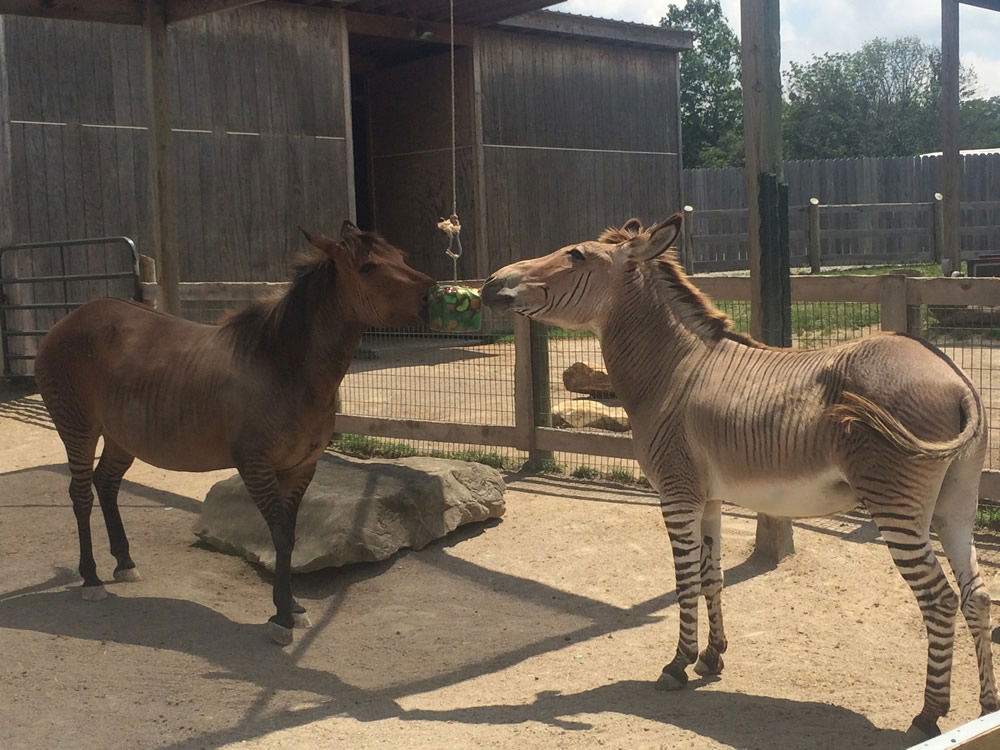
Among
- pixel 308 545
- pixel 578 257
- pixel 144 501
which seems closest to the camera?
pixel 578 257

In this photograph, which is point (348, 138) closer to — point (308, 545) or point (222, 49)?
point (222, 49)

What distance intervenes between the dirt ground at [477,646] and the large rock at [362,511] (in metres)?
0.14

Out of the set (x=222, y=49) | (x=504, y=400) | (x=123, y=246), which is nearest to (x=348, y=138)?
(x=222, y=49)

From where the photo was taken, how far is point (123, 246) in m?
12.0

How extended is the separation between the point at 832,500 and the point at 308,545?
3.12 m

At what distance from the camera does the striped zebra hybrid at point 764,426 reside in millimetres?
3678

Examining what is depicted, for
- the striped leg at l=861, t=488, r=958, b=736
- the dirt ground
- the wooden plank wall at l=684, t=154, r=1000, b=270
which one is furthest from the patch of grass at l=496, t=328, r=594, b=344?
the wooden plank wall at l=684, t=154, r=1000, b=270

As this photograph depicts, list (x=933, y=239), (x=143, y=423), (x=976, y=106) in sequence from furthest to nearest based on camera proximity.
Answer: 1. (x=976, y=106)
2. (x=933, y=239)
3. (x=143, y=423)

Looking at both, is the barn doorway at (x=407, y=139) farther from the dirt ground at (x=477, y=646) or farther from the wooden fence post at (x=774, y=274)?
the wooden fence post at (x=774, y=274)

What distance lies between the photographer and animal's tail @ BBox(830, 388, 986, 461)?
3.54 metres

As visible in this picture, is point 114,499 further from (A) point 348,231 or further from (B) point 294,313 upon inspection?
(A) point 348,231

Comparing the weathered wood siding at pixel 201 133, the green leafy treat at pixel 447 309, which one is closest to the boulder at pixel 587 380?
the green leafy treat at pixel 447 309

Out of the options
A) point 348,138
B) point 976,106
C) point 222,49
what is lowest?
point 348,138

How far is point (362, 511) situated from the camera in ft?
19.9
